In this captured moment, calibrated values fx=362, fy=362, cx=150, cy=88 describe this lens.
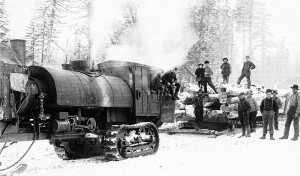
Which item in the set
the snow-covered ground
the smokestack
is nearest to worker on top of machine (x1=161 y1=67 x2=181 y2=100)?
the snow-covered ground

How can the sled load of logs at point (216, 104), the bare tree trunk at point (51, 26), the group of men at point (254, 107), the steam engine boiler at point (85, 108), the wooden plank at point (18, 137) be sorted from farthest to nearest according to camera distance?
the bare tree trunk at point (51, 26) < the sled load of logs at point (216, 104) < the group of men at point (254, 107) < the steam engine boiler at point (85, 108) < the wooden plank at point (18, 137)

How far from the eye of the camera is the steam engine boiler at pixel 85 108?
7816 mm

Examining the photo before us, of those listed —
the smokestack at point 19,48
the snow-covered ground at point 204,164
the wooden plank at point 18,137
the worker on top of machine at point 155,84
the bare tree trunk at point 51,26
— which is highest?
the bare tree trunk at point 51,26

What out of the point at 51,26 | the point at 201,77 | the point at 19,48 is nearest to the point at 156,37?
the point at 201,77

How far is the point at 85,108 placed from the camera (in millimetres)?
10023

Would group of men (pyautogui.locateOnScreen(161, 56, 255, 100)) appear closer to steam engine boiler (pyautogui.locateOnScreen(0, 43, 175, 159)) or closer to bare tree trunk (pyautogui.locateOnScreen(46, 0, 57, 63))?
steam engine boiler (pyautogui.locateOnScreen(0, 43, 175, 159))

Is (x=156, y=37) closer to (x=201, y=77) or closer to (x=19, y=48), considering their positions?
(x=201, y=77)

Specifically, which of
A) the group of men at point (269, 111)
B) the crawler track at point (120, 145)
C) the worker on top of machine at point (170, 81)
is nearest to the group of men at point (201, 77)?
the worker on top of machine at point (170, 81)

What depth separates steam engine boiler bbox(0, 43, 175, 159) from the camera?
7.82 metres

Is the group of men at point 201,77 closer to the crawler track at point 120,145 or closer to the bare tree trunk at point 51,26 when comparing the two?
the crawler track at point 120,145

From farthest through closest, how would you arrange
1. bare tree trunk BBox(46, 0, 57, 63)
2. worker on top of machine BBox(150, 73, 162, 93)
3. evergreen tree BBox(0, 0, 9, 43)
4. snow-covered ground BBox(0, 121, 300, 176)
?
1. bare tree trunk BBox(46, 0, 57, 63)
2. evergreen tree BBox(0, 0, 9, 43)
3. worker on top of machine BBox(150, 73, 162, 93)
4. snow-covered ground BBox(0, 121, 300, 176)

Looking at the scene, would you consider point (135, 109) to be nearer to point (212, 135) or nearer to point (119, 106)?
point (119, 106)

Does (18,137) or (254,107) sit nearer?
(18,137)

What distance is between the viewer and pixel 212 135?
15.2 meters
